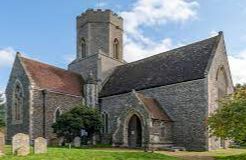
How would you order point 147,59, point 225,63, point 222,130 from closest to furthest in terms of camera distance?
point 222,130 → point 225,63 → point 147,59

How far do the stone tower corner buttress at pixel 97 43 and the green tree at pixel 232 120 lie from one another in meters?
21.0

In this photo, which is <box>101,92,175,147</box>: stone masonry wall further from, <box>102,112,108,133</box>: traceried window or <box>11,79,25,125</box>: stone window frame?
<box>11,79,25,125</box>: stone window frame

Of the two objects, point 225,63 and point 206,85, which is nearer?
point 206,85

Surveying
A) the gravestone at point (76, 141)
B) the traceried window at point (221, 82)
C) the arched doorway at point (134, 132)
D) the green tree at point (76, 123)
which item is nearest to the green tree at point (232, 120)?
the traceried window at point (221, 82)

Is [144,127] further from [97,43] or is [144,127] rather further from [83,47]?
[83,47]

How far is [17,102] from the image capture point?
3888cm

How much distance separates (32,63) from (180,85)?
→ 1619cm

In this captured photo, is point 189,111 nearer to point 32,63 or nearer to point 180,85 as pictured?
point 180,85

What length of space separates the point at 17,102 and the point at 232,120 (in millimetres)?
23101

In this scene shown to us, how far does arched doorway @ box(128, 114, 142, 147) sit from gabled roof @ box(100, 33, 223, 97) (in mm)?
4021

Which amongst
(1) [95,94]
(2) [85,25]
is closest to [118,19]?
(2) [85,25]

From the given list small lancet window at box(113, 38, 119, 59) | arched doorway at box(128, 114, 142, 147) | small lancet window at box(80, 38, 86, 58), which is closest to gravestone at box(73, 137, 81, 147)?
arched doorway at box(128, 114, 142, 147)

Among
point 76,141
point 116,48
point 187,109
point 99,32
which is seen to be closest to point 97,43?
point 99,32

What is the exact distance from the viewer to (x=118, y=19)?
48281 mm
